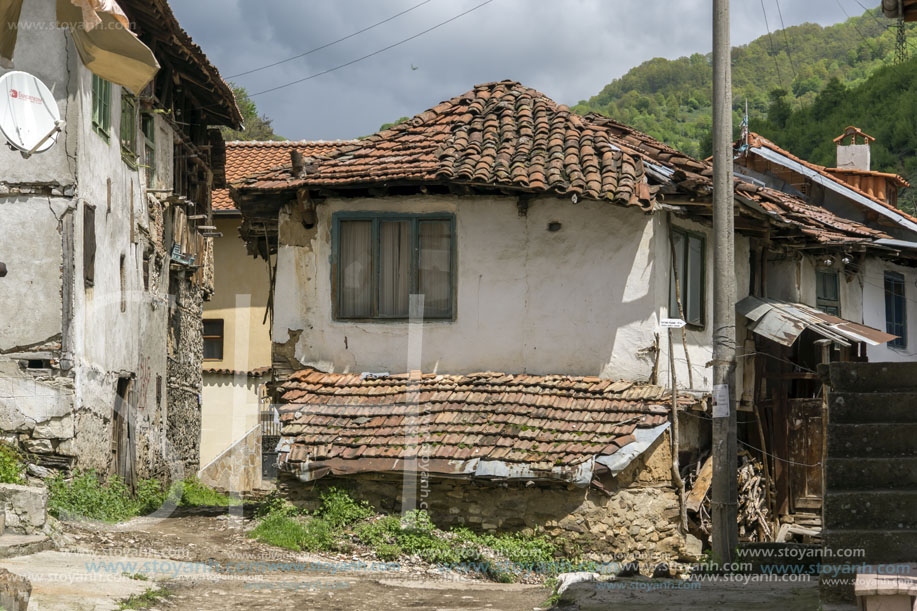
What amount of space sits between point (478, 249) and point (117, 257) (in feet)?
22.3

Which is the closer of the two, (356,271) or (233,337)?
(356,271)

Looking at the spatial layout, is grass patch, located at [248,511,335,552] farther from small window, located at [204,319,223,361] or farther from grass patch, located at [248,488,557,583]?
small window, located at [204,319,223,361]

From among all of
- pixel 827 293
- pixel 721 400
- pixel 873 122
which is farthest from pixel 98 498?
pixel 873 122

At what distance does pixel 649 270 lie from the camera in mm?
14211

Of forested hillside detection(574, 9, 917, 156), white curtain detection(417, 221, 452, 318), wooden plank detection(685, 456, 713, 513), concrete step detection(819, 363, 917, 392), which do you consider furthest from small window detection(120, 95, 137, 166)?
forested hillside detection(574, 9, 917, 156)

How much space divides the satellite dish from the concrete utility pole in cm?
782

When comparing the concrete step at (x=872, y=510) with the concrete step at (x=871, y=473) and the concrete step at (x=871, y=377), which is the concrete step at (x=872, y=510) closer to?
the concrete step at (x=871, y=473)

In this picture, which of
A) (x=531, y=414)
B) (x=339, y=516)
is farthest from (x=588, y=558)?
(x=339, y=516)

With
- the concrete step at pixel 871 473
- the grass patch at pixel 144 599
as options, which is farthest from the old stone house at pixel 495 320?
the concrete step at pixel 871 473

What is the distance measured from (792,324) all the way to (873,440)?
9.07 m

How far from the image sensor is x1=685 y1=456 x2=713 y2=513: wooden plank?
14.7 m

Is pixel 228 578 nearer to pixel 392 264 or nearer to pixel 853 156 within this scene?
pixel 392 264

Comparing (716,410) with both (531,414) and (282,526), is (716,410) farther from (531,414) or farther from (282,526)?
(282,526)

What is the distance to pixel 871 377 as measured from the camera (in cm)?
778
